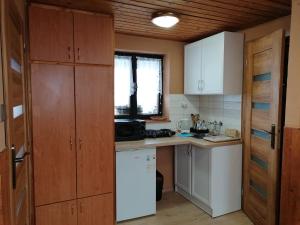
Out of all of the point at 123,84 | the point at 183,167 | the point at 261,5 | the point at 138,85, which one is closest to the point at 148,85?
the point at 138,85

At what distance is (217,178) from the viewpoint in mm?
2863

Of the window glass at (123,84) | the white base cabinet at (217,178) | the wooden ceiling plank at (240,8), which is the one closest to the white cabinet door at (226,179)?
the white base cabinet at (217,178)

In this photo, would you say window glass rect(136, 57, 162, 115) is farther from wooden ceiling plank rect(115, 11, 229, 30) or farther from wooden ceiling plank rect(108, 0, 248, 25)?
wooden ceiling plank rect(108, 0, 248, 25)

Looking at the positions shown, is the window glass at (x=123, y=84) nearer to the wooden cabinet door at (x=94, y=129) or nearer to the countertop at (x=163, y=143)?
the countertop at (x=163, y=143)

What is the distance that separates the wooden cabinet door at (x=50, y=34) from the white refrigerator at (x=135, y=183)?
1200mm

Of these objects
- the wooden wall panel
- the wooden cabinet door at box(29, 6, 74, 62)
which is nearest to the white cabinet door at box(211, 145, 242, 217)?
the wooden wall panel

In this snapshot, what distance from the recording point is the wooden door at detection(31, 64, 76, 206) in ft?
7.30

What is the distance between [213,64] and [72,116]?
5.95 ft

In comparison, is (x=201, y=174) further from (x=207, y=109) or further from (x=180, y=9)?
(x=180, y=9)

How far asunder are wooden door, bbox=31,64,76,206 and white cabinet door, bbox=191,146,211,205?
5.05ft

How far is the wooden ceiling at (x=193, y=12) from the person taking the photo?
2188 millimetres

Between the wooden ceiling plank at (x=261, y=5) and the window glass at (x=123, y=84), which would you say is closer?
the wooden ceiling plank at (x=261, y=5)

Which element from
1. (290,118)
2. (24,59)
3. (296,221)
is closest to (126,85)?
(24,59)

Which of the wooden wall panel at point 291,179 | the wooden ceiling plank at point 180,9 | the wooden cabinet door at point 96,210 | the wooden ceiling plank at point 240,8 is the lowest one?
the wooden cabinet door at point 96,210
